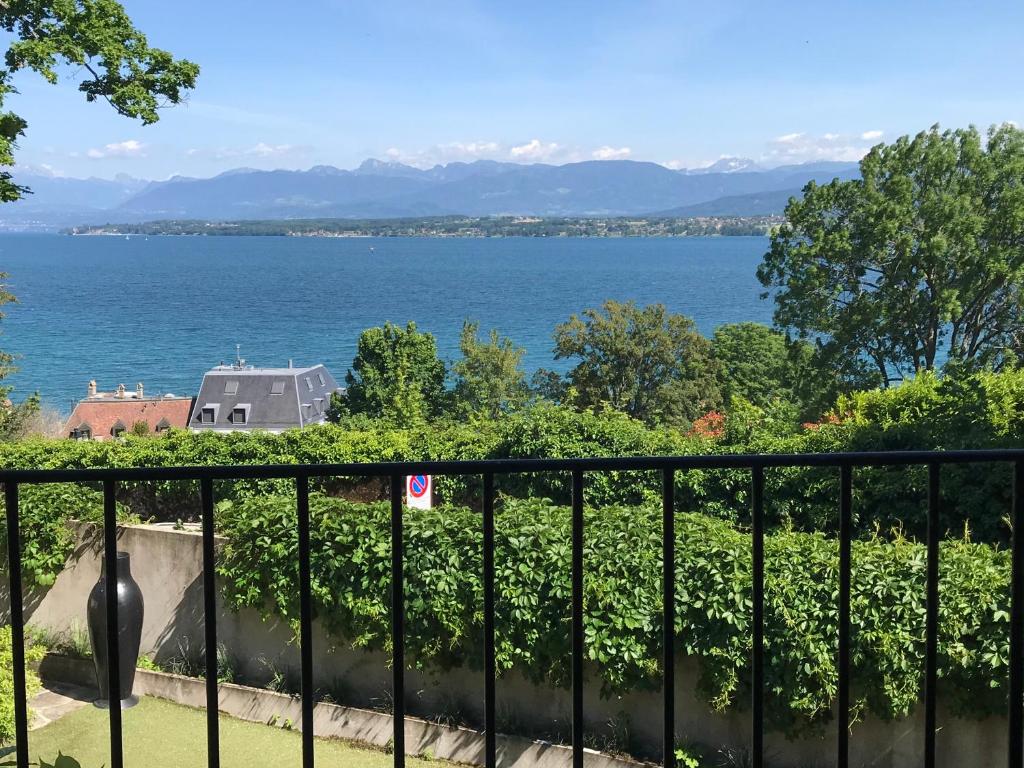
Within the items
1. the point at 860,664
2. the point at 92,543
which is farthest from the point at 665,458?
the point at 92,543

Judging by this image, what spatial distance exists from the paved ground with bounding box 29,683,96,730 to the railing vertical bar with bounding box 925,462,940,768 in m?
7.12

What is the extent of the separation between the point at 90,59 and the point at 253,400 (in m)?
35.1

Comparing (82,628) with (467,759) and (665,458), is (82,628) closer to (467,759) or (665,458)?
(467,759)

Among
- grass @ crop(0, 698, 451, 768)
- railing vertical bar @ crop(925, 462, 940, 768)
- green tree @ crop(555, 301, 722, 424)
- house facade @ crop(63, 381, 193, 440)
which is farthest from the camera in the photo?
house facade @ crop(63, 381, 193, 440)

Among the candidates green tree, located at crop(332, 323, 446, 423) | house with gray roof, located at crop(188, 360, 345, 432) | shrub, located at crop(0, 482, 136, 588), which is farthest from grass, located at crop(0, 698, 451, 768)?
house with gray roof, located at crop(188, 360, 345, 432)

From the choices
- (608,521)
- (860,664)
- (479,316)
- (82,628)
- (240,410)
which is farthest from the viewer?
(479,316)

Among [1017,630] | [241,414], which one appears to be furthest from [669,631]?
[241,414]

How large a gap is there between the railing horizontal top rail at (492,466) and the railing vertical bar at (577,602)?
0.16ft

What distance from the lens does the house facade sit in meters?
40.7

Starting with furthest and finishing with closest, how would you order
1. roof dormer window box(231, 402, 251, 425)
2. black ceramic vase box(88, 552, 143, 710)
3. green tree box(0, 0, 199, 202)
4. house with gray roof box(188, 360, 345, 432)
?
roof dormer window box(231, 402, 251, 425) < house with gray roof box(188, 360, 345, 432) < green tree box(0, 0, 199, 202) < black ceramic vase box(88, 552, 143, 710)

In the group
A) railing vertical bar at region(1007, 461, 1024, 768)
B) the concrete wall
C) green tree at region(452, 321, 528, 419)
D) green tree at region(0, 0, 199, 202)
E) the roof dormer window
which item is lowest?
the roof dormer window

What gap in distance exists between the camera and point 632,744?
6527mm

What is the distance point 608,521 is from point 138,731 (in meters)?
3.77

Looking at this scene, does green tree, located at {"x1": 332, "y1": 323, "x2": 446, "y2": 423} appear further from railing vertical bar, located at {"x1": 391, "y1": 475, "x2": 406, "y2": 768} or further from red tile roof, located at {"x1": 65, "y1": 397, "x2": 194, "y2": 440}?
railing vertical bar, located at {"x1": 391, "y1": 475, "x2": 406, "y2": 768}
